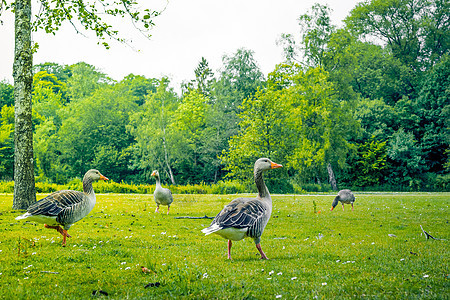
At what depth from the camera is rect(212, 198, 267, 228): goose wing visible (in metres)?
6.34

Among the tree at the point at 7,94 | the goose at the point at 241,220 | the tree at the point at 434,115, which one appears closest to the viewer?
the goose at the point at 241,220

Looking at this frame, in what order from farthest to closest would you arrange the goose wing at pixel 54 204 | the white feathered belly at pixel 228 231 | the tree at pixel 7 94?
the tree at pixel 7 94 < the goose wing at pixel 54 204 < the white feathered belly at pixel 228 231

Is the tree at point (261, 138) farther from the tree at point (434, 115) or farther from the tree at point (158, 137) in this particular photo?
the tree at point (434, 115)

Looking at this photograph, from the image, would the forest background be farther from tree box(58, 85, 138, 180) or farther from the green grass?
the green grass

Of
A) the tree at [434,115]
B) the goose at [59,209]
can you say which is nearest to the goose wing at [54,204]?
the goose at [59,209]

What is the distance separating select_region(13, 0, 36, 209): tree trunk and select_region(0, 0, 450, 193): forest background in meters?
24.0

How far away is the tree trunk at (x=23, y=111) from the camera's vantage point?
49.9 ft

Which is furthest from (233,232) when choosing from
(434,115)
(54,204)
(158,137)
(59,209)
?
(434,115)

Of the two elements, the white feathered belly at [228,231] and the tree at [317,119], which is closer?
the white feathered belly at [228,231]

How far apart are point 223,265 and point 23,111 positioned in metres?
13.1

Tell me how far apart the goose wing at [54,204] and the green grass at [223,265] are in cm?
85

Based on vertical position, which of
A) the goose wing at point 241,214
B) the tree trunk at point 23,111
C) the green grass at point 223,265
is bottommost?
the green grass at point 223,265

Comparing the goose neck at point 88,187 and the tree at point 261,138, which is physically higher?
the tree at point 261,138

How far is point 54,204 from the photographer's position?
26.8ft
